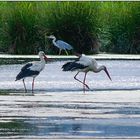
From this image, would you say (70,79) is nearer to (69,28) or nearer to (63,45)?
(63,45)

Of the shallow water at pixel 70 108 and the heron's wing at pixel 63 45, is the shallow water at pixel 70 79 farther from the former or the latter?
the heron's wing at pixel 63 45

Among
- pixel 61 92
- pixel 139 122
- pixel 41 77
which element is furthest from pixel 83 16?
pixel 139 122

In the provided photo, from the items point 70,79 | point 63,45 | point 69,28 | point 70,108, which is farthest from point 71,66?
point 69,28

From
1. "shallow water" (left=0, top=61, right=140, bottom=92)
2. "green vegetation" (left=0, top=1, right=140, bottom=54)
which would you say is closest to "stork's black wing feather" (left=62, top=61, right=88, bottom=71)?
"shallow water" (left=0, top=61, right=140, bottom=92)

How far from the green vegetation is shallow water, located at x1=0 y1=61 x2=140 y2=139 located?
12147 mm

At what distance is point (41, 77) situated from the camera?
24703mm

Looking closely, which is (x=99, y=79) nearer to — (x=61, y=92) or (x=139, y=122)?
(x=61, y=92)

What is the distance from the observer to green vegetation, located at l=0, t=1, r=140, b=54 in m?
37.6

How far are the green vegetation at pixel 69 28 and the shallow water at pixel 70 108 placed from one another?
12147 millimetres

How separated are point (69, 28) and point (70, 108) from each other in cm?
2250

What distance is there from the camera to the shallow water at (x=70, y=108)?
1211 centimetres

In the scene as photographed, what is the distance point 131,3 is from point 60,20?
363 centimetres

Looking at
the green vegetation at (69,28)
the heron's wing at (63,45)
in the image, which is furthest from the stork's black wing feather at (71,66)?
the green vegetation at (69,28)

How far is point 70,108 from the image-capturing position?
15.7 metres
